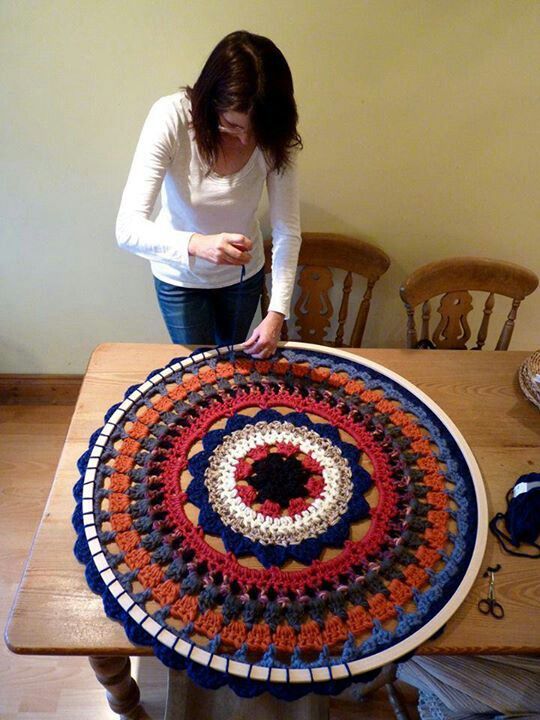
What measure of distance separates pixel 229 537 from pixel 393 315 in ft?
3.73

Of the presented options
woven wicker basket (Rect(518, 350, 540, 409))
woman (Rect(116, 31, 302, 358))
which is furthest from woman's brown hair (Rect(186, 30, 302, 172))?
woven wicker basket (Rect(518, 350, 540, 409))

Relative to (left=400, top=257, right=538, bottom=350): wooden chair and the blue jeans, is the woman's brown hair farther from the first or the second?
(left=400, top=257, right=538, bottom=350): wooden chair

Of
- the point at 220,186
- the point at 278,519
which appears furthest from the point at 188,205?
the point at 278,519

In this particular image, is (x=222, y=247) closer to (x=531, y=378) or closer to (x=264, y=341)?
(x=264, y=341)

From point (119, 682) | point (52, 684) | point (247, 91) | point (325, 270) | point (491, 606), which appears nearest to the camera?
point (491, 606)

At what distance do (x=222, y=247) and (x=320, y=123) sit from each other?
22.8 inches

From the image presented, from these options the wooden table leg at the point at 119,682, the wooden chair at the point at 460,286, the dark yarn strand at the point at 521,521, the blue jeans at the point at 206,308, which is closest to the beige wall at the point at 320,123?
the wooden chair at the point at 460,286

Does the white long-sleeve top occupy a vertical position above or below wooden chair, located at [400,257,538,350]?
above

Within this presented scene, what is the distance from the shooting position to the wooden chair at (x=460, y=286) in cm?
Answer: 125

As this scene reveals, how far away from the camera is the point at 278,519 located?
79cm

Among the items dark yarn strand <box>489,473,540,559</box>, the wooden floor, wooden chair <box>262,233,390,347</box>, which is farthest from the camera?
wooden chair <box>262,233,390,347</box>

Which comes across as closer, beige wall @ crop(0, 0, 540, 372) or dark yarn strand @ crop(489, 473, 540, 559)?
dark yarn strand @ crop(489, 473, 540, 559)

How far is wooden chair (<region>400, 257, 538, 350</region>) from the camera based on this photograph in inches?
49.0

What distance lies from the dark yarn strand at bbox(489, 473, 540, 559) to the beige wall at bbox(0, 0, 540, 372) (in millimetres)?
897
